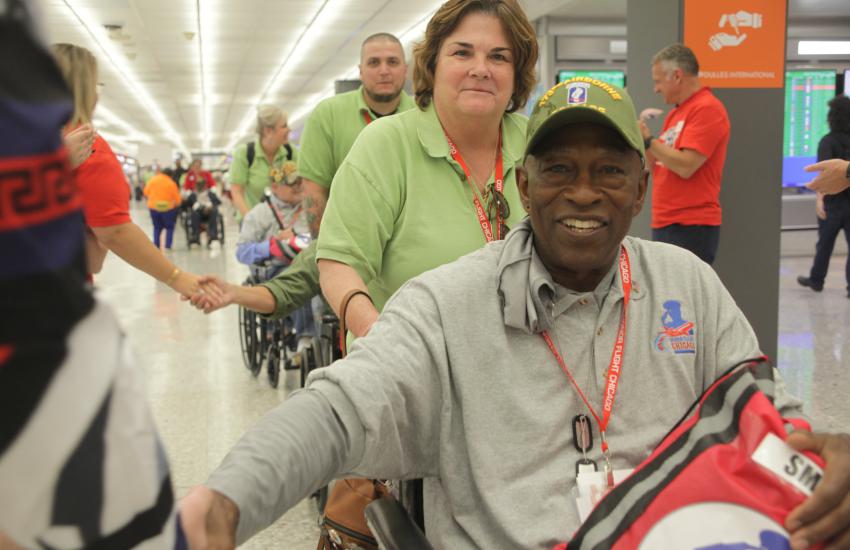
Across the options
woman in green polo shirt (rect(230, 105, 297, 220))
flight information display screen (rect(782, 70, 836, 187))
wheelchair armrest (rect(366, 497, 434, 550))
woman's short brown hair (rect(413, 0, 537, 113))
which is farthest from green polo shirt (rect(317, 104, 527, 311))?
flight information display screen (rect(782, 70, 836, 187))

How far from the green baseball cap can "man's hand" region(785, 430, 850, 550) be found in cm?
60

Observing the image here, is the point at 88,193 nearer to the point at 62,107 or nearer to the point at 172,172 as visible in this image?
the point at 62,107

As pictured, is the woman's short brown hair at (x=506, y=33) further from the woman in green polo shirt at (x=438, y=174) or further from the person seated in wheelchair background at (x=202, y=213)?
the person seated in wheelchair background at (x=202, y=213)

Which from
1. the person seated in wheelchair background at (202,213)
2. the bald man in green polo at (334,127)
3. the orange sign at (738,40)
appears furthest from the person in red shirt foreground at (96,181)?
the person seated in wheelchair background at (202,213)

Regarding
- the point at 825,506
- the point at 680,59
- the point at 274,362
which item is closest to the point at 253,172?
the point at 274,362

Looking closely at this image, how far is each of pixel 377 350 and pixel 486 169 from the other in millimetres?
879

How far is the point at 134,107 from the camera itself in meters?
24.2

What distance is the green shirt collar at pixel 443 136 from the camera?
6.43ft

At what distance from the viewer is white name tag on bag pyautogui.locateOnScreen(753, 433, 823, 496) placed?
0.94 meters

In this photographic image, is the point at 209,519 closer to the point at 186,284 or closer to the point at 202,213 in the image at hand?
the point at 186,284

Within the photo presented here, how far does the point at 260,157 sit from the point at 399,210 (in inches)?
167

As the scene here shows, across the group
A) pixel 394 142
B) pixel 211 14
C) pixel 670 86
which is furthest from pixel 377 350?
pixel 211 14

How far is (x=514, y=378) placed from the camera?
1.34 m

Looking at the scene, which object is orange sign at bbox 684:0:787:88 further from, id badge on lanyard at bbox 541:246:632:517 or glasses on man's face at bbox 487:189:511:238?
id badge on lanyard at bbox 541:246:632:517
